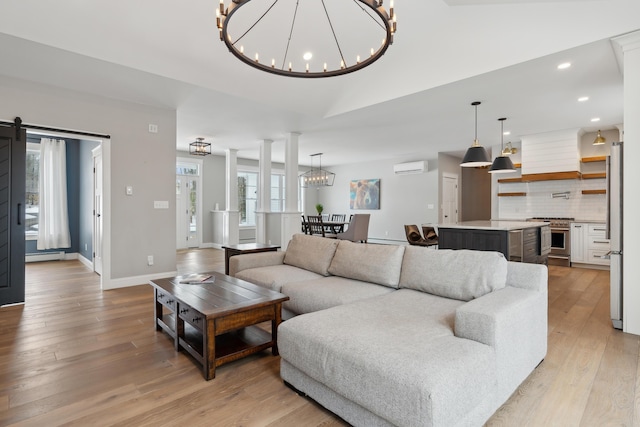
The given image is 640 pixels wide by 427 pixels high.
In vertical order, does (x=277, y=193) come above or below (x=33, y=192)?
above

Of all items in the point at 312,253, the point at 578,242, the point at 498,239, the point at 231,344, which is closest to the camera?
the point at 231,344

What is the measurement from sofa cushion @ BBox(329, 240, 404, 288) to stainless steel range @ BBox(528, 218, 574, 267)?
191 inches

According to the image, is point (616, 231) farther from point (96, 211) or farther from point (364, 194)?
point (364, 194)

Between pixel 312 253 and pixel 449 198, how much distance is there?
7286 millimetres

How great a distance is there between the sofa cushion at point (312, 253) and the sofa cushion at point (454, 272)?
2.70 feet

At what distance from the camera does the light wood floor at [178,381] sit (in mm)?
1722

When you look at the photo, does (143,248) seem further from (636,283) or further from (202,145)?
(636,283)

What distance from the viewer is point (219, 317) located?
6.77ft

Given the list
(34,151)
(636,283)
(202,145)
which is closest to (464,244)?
(636,283)

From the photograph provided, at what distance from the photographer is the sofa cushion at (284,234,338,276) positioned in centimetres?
328

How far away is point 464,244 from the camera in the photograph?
458 centimetres

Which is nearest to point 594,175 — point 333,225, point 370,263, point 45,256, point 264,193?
point 333,225

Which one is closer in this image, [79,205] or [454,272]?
[454,272]

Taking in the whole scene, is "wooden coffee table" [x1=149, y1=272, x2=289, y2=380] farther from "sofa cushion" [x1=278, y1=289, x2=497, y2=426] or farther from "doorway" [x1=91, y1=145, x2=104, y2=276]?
"doorway" [x1=91, y1=145, x2=104, y2=276]
